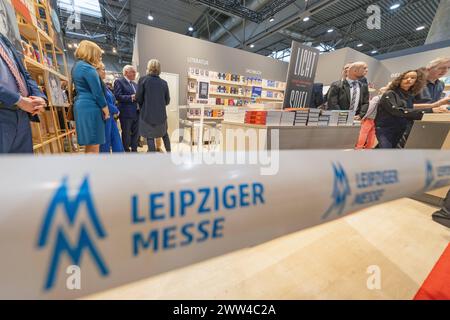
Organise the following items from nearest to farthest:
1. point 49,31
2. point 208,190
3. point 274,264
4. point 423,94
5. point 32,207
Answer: point 32,207, point 208,190, point 274,264, point 423,94, point 49,31

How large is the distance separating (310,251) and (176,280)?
848 millimetres

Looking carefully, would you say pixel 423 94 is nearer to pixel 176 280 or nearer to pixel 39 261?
pixel 176 280

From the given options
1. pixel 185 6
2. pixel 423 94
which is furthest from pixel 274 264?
pixel 185 6

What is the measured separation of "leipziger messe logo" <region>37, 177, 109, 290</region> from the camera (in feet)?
1.01

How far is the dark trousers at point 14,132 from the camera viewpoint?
1.08m

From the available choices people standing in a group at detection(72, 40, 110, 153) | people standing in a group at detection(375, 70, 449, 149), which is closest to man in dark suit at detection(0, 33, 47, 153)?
people standing in a group at detection(72, 40, 110, 153)

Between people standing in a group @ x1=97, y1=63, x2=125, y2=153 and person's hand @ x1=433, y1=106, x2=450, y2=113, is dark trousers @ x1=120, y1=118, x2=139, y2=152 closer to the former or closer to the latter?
people standing in a group @ x1=97, y1=63, x2=125, y2=153

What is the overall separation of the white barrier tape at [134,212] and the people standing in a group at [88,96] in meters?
1.72

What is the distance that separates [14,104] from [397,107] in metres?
3.16

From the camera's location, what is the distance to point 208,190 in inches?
16.4

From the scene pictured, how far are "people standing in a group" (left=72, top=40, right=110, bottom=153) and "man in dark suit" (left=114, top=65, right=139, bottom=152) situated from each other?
1.06m

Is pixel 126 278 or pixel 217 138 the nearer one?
pixel 126 278

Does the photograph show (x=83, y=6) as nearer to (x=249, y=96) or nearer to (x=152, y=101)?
(x=249, y=96)

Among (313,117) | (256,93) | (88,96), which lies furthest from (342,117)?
(256,93)
